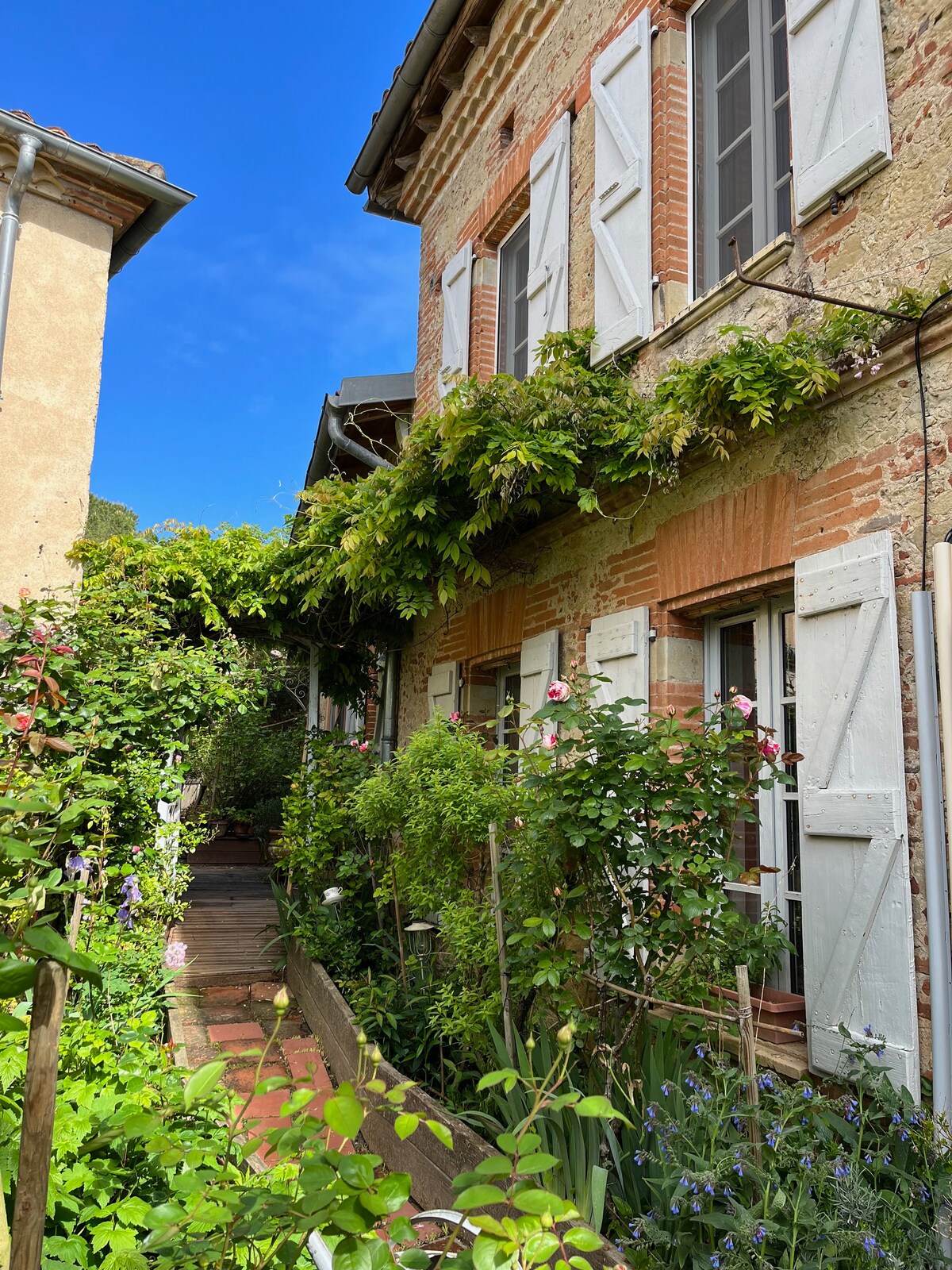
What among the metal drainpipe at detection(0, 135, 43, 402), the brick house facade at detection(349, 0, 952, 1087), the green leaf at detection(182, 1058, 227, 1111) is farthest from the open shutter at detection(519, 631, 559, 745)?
the metal drainpipe at detection(0, 135, 43, 402)

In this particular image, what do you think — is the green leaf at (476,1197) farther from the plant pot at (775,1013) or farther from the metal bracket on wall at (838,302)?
the metal bracket on wall at (838,302)

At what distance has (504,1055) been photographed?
321cm

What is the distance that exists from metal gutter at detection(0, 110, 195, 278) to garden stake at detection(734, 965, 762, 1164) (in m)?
7.45

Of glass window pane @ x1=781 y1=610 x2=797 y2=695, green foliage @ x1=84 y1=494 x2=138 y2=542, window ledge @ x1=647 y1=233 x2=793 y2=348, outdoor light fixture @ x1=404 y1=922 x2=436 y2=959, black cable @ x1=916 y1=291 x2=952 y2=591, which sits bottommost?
outdoor light fixture @ x1=404 y1=922 x2=436 y2=959

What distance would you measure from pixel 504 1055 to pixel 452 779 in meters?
1.22

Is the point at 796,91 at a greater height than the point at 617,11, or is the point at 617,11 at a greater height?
the point at 617,11

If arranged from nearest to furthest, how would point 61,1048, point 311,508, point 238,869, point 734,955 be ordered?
point 61,1048 < point 734,955 < point 311,508 < point 238,869

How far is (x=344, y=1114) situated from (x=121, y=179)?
7923 mm

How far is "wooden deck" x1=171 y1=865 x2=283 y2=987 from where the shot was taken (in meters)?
6.23

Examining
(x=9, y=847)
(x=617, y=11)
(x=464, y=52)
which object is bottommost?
(x=9, y=847)

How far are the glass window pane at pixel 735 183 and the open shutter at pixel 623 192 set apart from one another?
37 centimetres

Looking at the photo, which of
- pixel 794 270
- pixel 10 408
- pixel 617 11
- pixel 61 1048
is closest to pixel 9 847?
pixel 61 1048

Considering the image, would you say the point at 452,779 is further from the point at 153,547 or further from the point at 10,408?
the point at 10,408

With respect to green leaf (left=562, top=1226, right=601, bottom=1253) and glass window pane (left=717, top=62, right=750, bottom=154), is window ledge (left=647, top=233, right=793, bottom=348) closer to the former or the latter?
glass window pane (left=717, top=62, right=750, bottom=154)
